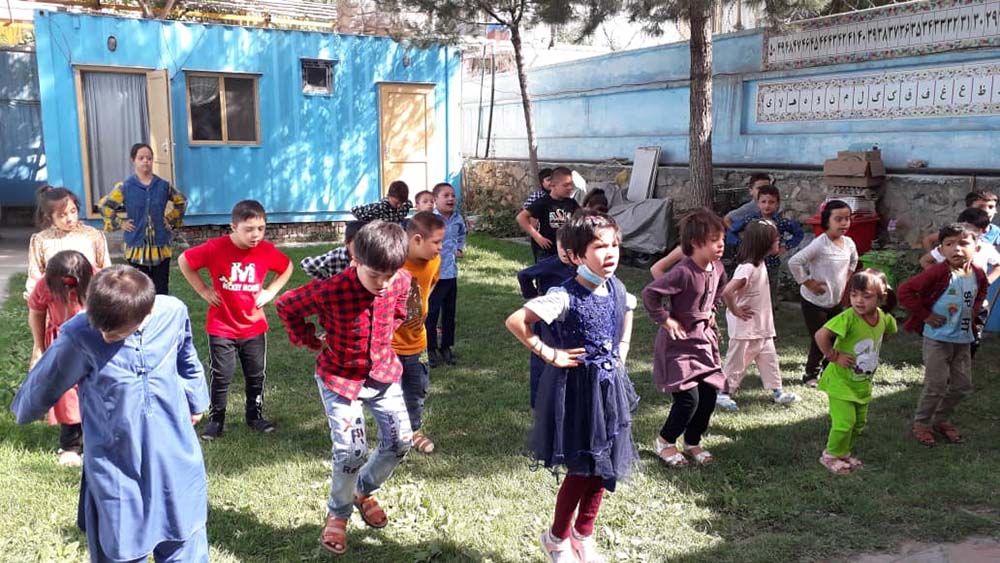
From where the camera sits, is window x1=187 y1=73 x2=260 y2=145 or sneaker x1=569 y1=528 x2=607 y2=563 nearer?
sneaker x1=569 y1=528 x2=607 y2=563

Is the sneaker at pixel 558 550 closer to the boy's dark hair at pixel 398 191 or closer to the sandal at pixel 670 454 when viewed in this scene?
the sandal at pixel 670 454

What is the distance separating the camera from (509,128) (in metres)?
17.1

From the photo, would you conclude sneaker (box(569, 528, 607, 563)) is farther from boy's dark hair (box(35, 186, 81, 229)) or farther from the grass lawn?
boy's dark hair (box(35, 186, 81, 229))

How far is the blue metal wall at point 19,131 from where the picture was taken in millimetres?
16500

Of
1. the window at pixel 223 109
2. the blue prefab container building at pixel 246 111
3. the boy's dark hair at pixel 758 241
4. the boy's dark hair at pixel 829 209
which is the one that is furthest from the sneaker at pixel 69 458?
the window at pixel 223 109

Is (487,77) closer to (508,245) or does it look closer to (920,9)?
(508,245)

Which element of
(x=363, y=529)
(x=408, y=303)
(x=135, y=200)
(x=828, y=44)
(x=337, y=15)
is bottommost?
(x=363, y=529)

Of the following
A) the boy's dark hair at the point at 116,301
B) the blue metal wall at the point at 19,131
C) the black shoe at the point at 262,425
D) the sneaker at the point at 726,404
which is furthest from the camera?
the blue metal wall at the point at 19,131

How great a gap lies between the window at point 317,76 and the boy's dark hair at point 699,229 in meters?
10.9

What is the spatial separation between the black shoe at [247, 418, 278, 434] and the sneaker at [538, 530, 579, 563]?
2.32 metres

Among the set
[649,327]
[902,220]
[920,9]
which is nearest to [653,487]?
[649,327]

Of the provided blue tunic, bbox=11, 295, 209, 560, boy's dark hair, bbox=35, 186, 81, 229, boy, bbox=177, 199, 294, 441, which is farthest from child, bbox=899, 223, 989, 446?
boy's dark hair, bbox=35, 186, 81, 229

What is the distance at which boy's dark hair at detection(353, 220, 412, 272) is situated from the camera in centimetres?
334

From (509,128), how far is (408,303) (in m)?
13.0
